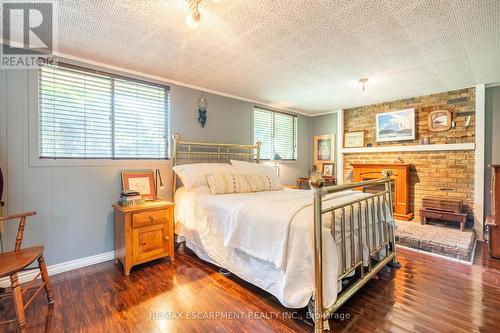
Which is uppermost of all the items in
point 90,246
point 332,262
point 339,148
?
point 339,148

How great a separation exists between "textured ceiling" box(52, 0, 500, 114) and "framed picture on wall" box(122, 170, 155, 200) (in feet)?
4.37

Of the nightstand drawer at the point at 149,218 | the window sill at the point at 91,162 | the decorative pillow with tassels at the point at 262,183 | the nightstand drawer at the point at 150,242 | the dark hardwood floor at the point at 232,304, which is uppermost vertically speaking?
the window sill at the point at 91,162

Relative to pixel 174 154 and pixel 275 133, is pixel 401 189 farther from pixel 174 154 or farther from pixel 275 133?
pixel 174 154

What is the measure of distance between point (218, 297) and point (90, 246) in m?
1.73

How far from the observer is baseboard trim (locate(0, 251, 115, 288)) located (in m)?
2.31

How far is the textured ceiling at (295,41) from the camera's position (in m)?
1.82

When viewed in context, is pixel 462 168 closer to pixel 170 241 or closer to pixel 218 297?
pixel 218 297

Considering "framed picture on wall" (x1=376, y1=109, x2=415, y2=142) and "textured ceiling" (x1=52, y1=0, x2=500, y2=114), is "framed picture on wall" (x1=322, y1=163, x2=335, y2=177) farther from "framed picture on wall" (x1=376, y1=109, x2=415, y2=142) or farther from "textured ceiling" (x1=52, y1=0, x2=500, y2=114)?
"textured ceiling" (x1=52, y1=0, x2=500, y2=114)

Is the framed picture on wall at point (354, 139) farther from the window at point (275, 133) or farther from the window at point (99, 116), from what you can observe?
the window at point (99, 116)

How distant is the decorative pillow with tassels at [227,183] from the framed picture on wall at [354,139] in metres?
3.13

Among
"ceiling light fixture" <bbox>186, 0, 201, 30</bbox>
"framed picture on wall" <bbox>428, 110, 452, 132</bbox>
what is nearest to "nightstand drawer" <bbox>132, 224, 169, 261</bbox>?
"ceiling light fixture" <bbox>186, 0, 201, 30</bbox>

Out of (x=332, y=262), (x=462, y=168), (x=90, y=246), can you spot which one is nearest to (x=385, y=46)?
(x=332, y=262)

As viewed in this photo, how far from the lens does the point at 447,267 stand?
2.59 metres

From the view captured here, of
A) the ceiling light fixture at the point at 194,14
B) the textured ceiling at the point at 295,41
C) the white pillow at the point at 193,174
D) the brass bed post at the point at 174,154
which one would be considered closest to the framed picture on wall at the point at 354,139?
the textured ceiling at the point at 295,41
